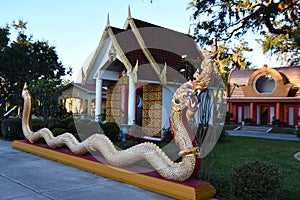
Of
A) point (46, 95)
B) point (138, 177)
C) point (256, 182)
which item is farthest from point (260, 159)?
point (46, 95)

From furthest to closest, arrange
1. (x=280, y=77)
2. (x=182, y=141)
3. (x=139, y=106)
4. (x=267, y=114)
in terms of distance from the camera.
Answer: (x=267, y=114)
(x=280, y=77)
(x=139, y=106)
(x=182, y=141)

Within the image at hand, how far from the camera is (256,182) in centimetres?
429

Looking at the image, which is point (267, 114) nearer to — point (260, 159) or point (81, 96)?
point (81, 96)

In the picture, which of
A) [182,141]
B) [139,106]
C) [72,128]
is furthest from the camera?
[139,106]

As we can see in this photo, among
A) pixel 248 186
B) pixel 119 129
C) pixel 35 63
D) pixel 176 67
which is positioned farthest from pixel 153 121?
pixel 35 63

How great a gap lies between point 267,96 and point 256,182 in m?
23.0

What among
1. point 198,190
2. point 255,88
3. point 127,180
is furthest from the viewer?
point 255,88

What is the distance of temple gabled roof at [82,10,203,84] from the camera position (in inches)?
466

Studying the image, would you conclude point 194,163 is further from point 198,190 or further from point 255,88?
point 255,88

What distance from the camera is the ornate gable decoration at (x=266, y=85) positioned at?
24703 millimetres

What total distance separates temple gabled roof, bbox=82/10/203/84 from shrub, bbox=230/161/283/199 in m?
6.94

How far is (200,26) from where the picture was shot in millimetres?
12555

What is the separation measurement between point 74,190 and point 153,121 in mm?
7757

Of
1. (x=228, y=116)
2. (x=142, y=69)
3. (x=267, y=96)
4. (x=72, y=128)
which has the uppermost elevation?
(x=142, y=69)
